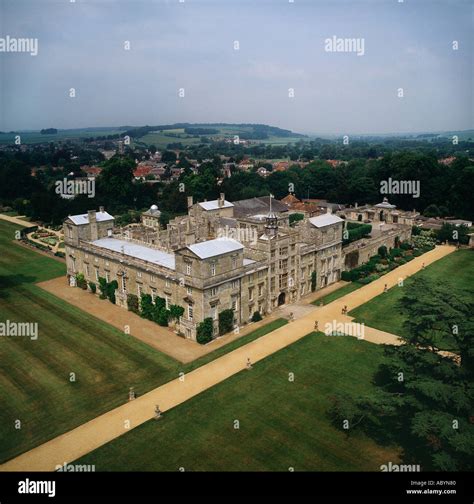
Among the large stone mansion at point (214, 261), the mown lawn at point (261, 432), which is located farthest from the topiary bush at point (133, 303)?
the mown lawn at point (261, 432)

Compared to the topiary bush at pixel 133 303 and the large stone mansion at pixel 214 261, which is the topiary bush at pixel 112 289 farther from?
the topiary bush at pixel 133 303

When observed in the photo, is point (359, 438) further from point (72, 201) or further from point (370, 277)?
point (72, 201)

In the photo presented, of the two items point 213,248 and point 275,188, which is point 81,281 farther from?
point 275,188

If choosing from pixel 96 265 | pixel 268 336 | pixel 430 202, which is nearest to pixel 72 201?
pixel 96 265

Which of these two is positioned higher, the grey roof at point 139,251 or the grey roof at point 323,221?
the grey roof at point 323,221

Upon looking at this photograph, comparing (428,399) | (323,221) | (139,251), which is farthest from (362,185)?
(428,399)

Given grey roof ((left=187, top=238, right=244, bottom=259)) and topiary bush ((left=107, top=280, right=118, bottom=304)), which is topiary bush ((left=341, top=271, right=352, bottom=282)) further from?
topiary bush ((left=107, top=280, right=118, bottom=304))

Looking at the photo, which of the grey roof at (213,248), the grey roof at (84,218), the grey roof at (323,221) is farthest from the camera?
the grey roof at (84,218)
